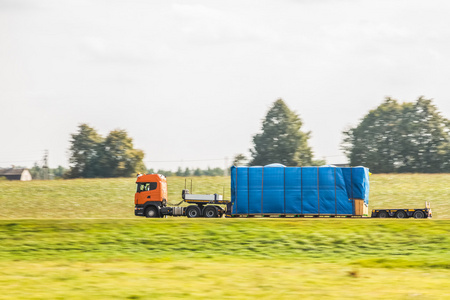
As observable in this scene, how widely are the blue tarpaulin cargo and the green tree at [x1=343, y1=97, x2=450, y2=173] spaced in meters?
60.2

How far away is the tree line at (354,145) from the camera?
318 feet

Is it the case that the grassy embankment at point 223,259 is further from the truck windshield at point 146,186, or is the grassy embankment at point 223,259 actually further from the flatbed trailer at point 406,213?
the truck windshield at point 146,186

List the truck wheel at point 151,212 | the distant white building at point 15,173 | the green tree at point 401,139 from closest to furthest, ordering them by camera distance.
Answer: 1. the truck wheel at point 151,212
2. the green tree at point 401,139
3. the distant white building at point 15,173

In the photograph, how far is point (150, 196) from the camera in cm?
4112

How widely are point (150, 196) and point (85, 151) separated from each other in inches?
2618

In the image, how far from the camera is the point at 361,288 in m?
16.4

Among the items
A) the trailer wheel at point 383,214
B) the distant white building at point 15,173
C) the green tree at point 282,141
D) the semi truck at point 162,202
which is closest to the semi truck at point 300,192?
the trailer wheel at point 383,214

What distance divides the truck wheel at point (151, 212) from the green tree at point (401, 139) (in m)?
63.0

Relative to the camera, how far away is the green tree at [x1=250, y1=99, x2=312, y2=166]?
99.8m

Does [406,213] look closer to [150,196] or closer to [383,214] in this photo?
[383,214]

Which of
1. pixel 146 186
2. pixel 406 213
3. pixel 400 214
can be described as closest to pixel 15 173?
pixel 146 186

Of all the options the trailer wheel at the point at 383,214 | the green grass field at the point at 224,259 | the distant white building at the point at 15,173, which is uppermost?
the distant white building at the point at 15,173

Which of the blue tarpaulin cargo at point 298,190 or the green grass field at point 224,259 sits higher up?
the blue tarpaulin cargo at point 298,190

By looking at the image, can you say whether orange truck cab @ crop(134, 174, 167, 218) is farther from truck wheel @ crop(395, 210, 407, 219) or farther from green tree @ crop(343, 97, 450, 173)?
green tree @ crop(343, 97, 450, 173)
